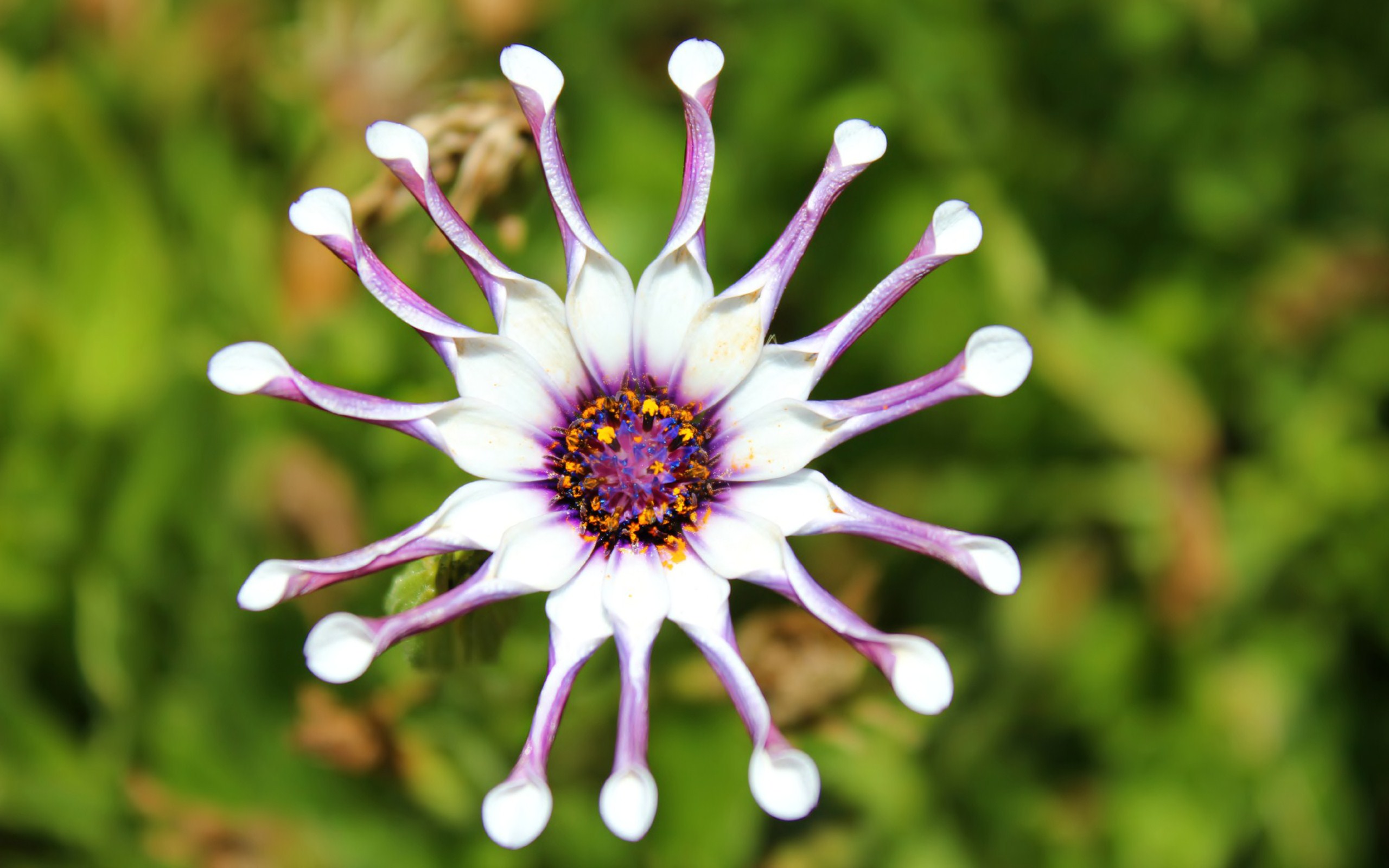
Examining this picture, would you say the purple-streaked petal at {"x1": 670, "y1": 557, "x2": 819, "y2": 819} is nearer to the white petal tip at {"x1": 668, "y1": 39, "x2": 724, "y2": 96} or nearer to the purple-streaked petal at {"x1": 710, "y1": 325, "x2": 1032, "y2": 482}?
the purple-streaked petal at {"x1": 710, "y1": 325, "x2": 1032, "y2": 482}

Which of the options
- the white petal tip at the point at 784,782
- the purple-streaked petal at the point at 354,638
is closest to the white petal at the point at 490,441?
the purple-streaked petal at the point at 354,638

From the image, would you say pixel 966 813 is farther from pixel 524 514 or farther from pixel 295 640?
pixel 524 514

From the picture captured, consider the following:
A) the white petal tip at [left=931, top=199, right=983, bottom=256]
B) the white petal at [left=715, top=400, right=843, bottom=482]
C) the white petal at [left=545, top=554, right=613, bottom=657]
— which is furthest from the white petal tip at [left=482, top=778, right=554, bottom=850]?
the white petal tip at [left=931, top=199, right=983, bottom=256]

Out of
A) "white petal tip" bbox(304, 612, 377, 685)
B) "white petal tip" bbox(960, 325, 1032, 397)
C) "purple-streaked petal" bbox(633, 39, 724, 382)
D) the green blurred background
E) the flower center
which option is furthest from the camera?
the green blurred background

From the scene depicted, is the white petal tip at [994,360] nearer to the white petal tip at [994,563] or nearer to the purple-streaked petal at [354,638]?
the white petal tip at [994,563]

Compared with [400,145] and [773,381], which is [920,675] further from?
[400,145]

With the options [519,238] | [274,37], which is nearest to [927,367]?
[519,238]

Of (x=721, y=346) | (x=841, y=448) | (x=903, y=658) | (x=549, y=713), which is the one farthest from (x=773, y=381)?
(x=841, y=448)
